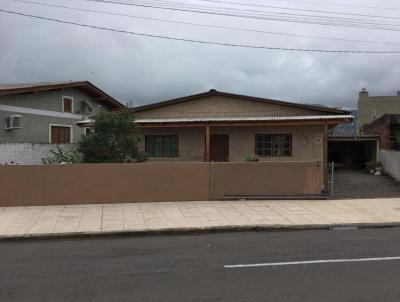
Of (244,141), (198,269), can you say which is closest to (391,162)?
(244,141)

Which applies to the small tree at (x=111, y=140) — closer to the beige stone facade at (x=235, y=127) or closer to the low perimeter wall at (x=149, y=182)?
the low perimeter wall at (x=149, y=182)

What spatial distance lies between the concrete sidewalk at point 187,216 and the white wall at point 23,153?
494 centimetres

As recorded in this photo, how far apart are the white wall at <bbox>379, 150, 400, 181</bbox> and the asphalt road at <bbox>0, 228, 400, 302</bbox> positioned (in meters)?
14.1

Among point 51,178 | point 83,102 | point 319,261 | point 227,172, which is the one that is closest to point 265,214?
point 227,172

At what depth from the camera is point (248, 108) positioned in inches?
907

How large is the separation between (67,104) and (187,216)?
55.3ft

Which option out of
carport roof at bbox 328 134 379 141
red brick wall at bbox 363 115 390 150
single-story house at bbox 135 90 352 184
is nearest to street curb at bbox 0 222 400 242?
single-story house at bbox 135 90 352 184

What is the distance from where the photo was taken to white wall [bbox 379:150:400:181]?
2375 cm

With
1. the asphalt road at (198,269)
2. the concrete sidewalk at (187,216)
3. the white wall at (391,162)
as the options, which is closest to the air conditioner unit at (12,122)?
the concrete sidewalk at (187,216)

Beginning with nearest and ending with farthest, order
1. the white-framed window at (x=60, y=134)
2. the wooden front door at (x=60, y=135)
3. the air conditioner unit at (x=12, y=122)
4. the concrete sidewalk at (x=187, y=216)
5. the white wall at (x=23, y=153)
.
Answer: the concrete sidewalk at (x=187, y=216)
the white wall at (x=23, y=153)
the air conditioner unit at (x=12, y=122)
the white-framed window at (x=60, y=134)
the wooden front door at (x=60, y=135)

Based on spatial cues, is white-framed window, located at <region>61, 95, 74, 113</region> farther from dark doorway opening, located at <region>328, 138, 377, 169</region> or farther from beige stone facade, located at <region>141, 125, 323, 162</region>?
dark doorway opening, located at <region>328, 138, 377, 169</region>

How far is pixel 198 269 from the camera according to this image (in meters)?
7.43

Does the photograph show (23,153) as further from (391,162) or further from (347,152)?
(347,152)

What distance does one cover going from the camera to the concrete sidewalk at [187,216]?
11359 millimetres
